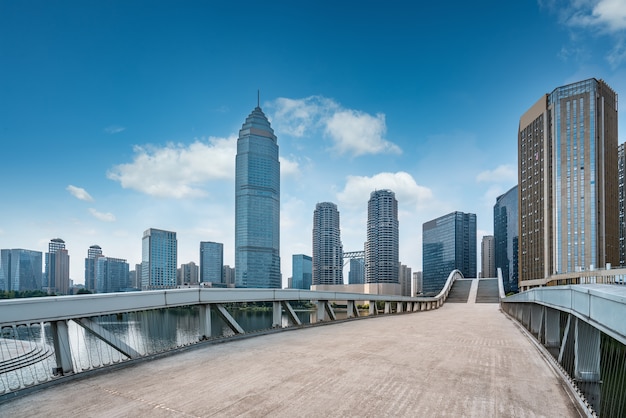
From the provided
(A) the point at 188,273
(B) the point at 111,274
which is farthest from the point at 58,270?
(A) the point at 188,273

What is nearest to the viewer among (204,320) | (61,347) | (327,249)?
(61,347)

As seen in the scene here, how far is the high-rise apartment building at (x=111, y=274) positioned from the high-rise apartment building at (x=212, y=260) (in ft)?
109

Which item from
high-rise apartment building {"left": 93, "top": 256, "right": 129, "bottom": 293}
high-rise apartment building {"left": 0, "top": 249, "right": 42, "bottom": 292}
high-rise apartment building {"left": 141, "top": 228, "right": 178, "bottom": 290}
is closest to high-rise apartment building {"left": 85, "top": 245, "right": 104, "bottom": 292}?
high-rise apartment building {"left": 93, "top": 256, "right": 129, "bottom": 293}

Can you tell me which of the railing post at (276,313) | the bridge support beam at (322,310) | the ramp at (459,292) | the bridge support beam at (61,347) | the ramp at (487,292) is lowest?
the ramp at (459,292)

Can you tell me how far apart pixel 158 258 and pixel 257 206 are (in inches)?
1872

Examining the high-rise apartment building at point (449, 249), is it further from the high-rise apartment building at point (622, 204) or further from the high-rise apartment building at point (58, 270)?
the high-rise apartment building at point (58, 270)

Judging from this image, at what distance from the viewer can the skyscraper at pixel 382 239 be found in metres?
147

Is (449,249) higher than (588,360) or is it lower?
lower

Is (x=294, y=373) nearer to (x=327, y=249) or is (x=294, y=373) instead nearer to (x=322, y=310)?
(x=322, y=310)

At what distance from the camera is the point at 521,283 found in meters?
76.6

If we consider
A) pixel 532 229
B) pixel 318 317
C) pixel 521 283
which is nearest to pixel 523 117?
pixel 532 229

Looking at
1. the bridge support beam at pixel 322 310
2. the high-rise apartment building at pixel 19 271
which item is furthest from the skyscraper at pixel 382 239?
the bridge support beam at pixel 322 310

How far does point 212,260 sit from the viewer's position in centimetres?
16325

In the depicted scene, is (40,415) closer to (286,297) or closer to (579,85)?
(286,297)
